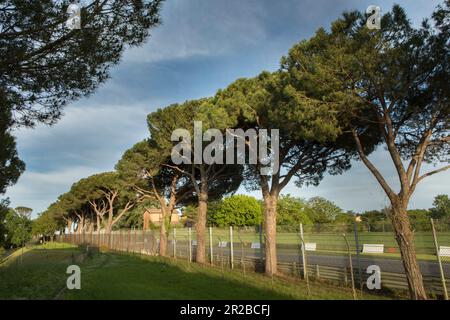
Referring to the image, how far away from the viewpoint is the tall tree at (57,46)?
686 cm

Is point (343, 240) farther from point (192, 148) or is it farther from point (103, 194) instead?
point (103, 194)

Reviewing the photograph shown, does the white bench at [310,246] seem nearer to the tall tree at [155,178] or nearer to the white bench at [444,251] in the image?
the white bench at [444,251]

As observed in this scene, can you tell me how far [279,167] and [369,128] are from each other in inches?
154

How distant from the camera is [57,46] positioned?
7.37 meters

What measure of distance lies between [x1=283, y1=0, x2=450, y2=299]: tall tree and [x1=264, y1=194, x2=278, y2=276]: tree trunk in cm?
538

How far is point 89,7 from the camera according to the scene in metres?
7.34

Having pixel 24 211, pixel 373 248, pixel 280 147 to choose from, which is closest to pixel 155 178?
pixel 280 147

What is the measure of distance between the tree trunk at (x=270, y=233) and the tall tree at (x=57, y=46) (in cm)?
820

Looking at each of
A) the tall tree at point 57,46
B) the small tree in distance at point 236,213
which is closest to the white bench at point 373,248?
the tall tree at point 57,46

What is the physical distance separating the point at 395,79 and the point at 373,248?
436 centimetres

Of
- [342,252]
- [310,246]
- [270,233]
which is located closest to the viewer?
[342,252]

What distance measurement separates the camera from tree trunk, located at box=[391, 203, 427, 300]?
801cm

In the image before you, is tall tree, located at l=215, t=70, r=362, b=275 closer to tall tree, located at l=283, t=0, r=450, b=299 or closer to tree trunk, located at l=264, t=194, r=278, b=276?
tree trunk, located at l=264, t=194, r=278, b=276
